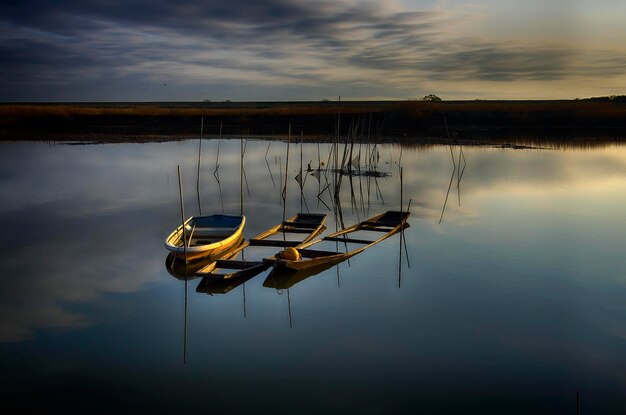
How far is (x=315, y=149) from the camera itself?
23844mm

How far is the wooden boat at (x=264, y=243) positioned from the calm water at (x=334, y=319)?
19 centimetres

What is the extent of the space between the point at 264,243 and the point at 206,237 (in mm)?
869

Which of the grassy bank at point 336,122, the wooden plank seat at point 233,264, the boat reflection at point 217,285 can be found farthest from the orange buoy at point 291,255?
the grassy bank at point 336,122

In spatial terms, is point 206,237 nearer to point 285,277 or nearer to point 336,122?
point 285,277

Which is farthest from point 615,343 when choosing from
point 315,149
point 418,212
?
point 315,149

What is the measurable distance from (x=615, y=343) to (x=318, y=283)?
318cm

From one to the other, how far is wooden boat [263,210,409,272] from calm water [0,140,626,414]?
174 mm

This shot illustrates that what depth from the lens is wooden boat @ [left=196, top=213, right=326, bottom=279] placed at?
23.2 ft

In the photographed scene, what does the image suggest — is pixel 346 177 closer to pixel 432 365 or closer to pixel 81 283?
pixel 81 283

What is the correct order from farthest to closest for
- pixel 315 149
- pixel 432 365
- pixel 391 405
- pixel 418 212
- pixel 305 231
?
pixel 315 149, pixel 418 212, pixel 305 231, pixel 432 365, pixel 391 405

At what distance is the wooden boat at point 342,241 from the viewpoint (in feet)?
Result: 23.8

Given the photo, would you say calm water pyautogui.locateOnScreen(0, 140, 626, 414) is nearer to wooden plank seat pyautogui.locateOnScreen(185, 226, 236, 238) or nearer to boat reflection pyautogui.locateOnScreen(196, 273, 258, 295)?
boat reflection pyautogui.locateOnScreen(196, 273, 258, 295)

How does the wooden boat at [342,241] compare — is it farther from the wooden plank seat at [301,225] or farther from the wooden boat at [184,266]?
the wooden boat at [184,266]

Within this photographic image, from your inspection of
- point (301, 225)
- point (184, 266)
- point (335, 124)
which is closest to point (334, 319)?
point (184, 266)
